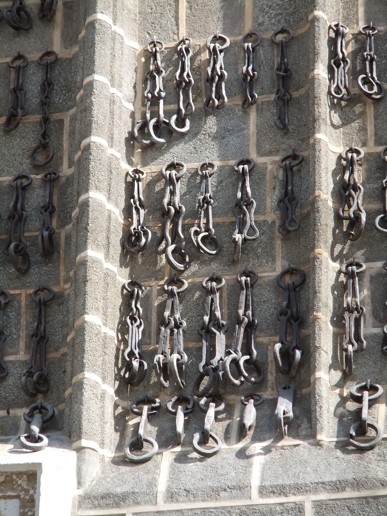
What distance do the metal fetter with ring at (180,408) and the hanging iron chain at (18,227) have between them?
110 cm

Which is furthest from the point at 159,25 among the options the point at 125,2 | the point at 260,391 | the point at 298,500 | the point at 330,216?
the point at 298,500

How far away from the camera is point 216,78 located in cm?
1002

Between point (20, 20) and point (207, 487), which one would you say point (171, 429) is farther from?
point (20, 20)

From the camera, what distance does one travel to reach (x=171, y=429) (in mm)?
9203

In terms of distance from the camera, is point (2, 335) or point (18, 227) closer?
point (2, 335)

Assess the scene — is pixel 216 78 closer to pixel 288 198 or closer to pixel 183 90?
pixel 183 90

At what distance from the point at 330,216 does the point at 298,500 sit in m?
1.53

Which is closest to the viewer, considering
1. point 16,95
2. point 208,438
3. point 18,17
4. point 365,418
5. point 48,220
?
point 365,418

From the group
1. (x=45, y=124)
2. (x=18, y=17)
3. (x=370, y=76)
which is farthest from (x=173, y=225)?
(x=18, y=17)

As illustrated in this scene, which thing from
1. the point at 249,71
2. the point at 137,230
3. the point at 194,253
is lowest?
the point at 194,253

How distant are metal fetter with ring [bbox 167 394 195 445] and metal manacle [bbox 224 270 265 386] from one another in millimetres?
226

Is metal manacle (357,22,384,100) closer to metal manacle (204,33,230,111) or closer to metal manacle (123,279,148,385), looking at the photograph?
metal manacle (204,33,230,111)

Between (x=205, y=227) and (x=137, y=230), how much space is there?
343 mm

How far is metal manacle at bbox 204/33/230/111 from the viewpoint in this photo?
999 centimetres
